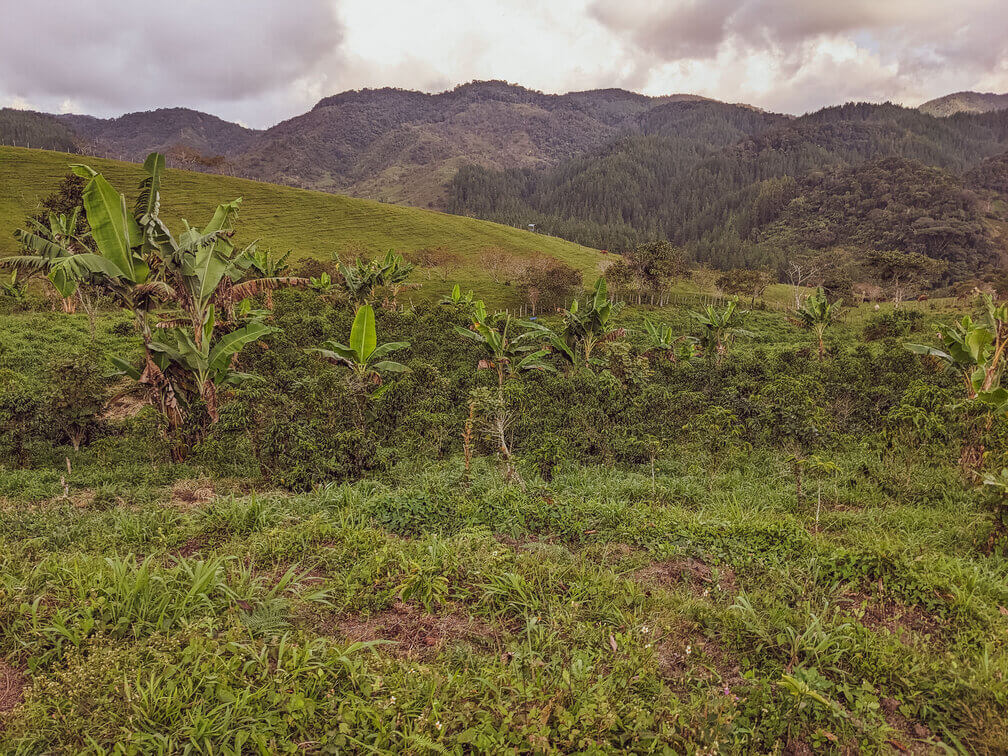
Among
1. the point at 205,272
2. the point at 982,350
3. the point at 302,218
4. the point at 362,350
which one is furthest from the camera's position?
the point at 302,218

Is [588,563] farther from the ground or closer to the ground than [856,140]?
closer to the ground

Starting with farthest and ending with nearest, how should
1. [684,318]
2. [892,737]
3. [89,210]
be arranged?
[684,318], [89,210], [892,737]

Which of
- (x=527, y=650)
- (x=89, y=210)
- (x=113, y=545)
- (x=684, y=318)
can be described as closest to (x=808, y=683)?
(x=527, y=650)

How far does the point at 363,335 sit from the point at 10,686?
26.5 ft

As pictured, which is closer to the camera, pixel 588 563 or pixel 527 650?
pixel 527 650

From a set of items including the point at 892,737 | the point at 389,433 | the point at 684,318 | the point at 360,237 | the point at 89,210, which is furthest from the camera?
the point at 360,237

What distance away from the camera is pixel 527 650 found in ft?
12.4

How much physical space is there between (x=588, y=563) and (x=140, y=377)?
906cm

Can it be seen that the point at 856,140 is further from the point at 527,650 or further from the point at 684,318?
the point at 527,650

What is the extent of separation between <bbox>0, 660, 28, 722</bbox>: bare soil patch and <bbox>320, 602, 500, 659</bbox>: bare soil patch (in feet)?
6.07

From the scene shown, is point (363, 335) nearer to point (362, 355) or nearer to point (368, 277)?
point (362, 355)

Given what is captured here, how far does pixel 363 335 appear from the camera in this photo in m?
10.7

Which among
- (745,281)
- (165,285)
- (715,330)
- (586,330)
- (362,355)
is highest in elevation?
(745,281)

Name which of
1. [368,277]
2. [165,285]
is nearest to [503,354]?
[165,285]
